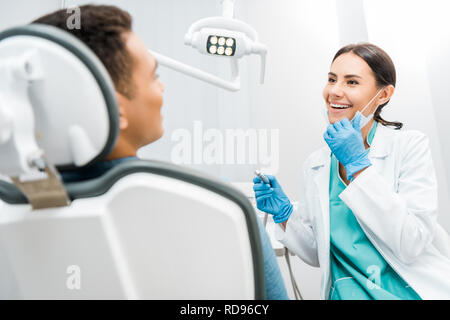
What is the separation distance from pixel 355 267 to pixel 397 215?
227mm

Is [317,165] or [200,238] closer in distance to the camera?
[200,238]

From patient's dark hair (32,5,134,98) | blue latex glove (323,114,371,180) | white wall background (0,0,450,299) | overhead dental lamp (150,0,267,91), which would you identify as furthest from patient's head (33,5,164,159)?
white wall background (0,0,450,299)

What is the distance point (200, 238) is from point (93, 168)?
22 cm

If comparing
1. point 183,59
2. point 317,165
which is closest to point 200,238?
point 317,165

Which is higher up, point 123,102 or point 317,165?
point 123,102

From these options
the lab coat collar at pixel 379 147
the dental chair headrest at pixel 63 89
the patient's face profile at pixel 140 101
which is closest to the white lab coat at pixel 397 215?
the lab coat collar at pixel 379 147

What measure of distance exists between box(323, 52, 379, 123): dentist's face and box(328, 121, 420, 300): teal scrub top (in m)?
0.28

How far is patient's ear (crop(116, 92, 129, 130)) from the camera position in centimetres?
52

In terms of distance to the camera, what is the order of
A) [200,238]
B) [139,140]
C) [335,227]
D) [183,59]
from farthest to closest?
[183,59]
[335,227]
[139,140]
[200,238]

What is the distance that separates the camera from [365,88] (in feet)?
3.70

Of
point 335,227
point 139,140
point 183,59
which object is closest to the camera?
point 139,140

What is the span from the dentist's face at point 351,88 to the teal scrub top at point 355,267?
0.28m
